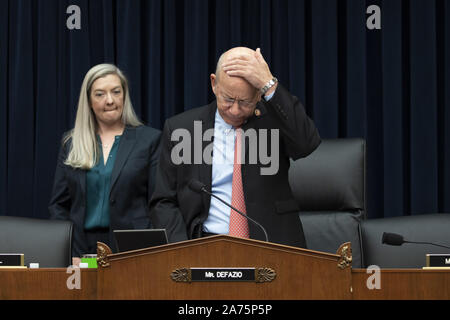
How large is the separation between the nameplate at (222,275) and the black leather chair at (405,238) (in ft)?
3.34

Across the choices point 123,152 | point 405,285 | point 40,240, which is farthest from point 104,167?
point 405,285

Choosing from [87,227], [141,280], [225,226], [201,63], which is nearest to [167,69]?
[201,63]

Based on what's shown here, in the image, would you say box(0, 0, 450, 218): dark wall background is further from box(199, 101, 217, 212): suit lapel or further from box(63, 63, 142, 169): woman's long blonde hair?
box(199, 101, 217, 212): suit lapel

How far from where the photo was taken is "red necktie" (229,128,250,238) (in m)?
2.24

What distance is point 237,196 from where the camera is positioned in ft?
7.60

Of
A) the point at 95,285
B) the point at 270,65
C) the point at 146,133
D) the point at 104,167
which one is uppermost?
the point at 270,65

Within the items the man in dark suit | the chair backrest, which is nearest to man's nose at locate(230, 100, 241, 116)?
the man in dark suit

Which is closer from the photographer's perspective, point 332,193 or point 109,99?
point 332,193

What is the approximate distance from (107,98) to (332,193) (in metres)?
1.06

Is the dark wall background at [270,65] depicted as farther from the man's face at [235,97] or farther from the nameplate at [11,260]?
the nameplate at [11,260]

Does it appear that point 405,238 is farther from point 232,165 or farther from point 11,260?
point 11,260

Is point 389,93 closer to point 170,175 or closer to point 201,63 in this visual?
point 201,63

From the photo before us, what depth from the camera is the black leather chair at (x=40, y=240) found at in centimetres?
241

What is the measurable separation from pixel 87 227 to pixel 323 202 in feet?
3.31
